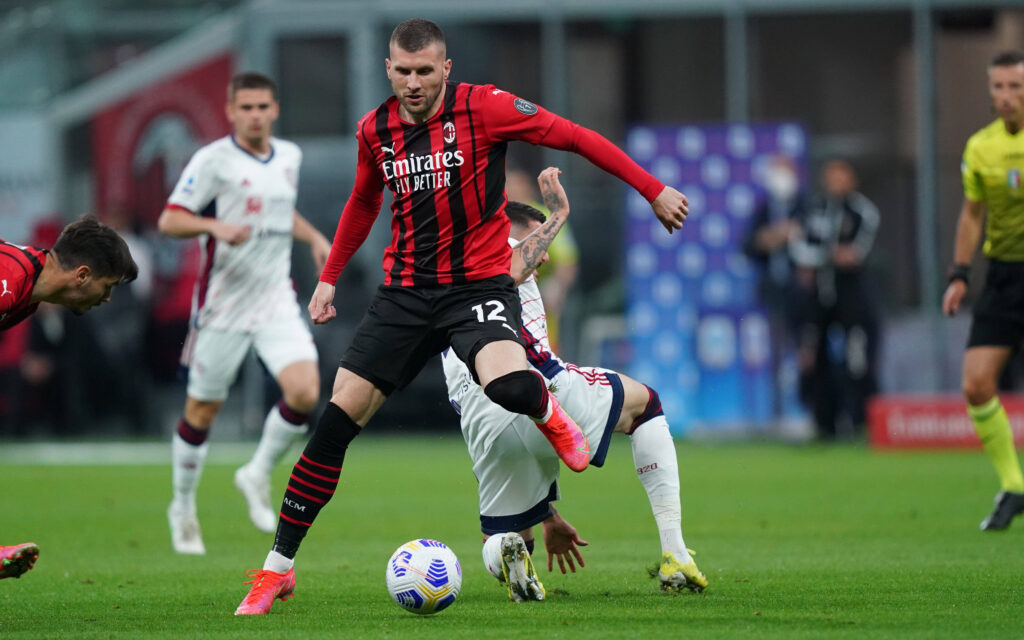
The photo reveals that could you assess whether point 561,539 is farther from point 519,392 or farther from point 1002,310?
point 1002,310

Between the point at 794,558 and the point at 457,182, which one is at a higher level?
the point at 457,182

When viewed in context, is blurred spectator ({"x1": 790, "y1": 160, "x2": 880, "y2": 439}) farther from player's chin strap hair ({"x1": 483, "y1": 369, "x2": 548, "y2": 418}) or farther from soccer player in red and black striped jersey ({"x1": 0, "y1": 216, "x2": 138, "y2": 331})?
soccer player in red and black striped jersey ({"x1": 0, "y1": 216, "x2": 138, "y2": 331})

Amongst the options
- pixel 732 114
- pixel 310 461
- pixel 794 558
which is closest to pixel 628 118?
pixel 732 114

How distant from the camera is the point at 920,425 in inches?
587

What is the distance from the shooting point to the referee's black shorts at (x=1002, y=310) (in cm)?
887

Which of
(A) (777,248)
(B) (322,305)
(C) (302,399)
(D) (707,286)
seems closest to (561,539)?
(B) (322,305)

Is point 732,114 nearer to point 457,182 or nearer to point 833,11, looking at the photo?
point 833,11

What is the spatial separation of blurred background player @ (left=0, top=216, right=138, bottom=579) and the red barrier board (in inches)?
405

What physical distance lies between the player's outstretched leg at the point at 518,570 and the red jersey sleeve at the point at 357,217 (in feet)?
4.30

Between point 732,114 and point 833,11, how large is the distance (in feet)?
5.71

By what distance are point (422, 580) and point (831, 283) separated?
10407mm

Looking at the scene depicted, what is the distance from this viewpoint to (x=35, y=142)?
18953 mm

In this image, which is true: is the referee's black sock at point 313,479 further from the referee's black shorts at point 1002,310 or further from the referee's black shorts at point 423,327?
the referee's black shorts at point 1002,310

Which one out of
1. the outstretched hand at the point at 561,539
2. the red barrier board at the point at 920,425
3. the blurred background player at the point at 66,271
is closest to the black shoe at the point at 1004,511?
the outstretched hand at the point at 561,539
